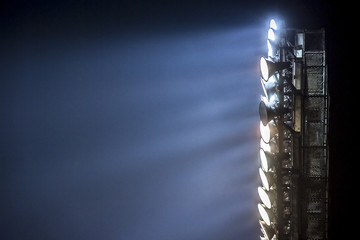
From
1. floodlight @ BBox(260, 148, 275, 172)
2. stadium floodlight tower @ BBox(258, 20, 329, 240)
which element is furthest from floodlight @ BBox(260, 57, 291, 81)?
floodlight @ BBox(260, 148, 275, 172)

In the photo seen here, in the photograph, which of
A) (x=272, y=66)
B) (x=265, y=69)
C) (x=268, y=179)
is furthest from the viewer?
(x=268, y=179)

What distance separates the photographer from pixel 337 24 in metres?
6.26

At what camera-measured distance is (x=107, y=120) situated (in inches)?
409

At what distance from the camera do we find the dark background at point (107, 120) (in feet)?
31.8

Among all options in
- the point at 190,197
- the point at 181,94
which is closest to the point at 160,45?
the point at 181,94

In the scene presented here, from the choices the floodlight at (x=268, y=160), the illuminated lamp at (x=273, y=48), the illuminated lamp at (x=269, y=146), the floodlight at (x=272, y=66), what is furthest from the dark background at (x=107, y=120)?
the floodlight at (x=272, y=66)

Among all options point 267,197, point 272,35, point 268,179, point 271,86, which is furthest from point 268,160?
point 272,35

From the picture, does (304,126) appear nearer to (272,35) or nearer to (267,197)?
(267,197)

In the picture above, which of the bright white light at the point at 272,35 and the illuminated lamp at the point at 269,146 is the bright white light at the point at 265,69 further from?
the illuminated lamp at the point at 269,146

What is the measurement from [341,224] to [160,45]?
7168mm

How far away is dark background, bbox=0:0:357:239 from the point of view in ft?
31.8

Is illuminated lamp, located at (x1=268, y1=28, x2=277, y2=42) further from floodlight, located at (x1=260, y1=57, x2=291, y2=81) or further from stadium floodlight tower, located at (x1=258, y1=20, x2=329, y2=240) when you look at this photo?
floodlight, located at (x1=260, y1=57, x2=291, y2=81)

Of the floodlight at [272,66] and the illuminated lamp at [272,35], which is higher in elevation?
the illuminated lamp at [272,35]

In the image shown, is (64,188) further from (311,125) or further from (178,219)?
(311,125)
